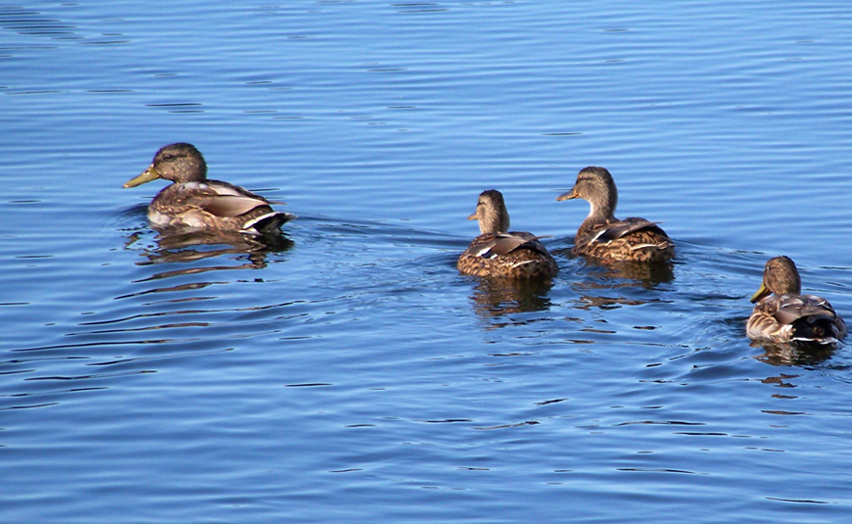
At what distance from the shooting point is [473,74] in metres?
19.8

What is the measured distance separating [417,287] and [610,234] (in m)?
2.10

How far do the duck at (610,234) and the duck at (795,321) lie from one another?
6.90 ft

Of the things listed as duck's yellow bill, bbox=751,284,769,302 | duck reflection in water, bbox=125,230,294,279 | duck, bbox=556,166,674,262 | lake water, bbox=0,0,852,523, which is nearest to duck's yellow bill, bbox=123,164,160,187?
lake water, bbox=0,0,852,523

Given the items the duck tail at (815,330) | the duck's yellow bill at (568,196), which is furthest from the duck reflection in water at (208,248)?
the duck tail at (815,330)

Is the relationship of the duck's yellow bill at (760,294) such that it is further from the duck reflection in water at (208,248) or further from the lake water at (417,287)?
the duck reflection in water at (208,248)

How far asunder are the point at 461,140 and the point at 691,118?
3256mm

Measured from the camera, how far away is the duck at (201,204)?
13086 millimetres

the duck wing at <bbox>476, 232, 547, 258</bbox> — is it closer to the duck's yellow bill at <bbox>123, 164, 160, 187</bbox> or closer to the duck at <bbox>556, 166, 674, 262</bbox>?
the duck at <bbox>556, 166, 674, 262</bbox>

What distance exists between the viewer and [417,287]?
11039 mm

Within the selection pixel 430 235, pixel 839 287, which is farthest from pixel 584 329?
pixel 430 235

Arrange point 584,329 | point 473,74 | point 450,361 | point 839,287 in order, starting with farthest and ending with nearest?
1. point 473,74
2. point 839,287
3. point 584,329
4. point 450,361

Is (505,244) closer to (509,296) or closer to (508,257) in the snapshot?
(508,257)

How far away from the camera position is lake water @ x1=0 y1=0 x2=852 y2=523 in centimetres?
706

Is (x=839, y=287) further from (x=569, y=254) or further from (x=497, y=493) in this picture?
(x=497, y=493)
